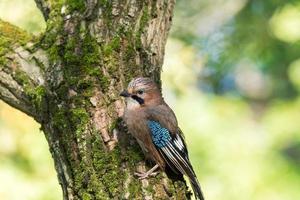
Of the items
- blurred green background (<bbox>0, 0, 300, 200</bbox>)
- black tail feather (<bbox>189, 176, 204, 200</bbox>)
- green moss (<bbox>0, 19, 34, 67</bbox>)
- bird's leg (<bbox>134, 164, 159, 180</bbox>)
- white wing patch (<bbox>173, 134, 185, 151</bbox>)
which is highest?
blurred green background (<bbox>0, 0, 300, 200</bbox>)

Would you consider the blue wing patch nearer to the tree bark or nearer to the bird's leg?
the tree bark

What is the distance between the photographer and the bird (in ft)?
17.0

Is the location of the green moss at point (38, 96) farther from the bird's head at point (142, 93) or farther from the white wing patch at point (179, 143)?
the white wing patch at point (179, 143)

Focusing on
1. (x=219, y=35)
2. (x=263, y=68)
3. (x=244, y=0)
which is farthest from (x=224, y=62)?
(x=263, y=68)

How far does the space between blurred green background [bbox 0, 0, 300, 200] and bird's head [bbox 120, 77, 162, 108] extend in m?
3.03

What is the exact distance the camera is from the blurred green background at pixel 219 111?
9.58 meters

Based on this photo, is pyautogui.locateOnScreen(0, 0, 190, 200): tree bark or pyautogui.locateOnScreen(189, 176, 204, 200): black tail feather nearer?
pyautogui.locateOnScreen(0, 0, 190, 200): tree bark

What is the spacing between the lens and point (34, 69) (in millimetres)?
5512

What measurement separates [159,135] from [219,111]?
6.38m

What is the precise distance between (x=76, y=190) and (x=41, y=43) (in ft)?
4.01

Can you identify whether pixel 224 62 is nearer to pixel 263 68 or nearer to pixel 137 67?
pixel 263 68

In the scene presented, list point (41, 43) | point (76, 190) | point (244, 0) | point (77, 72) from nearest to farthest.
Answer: point (76, 190) → point (77, 72) → point (41, 43) → point (244, 0)

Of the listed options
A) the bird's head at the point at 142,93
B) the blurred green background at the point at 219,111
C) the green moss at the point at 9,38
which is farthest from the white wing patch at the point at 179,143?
the blurred green background at the point at 219,111

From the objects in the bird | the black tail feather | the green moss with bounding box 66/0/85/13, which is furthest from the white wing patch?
the green moss with bounding box 66/0/85/13
